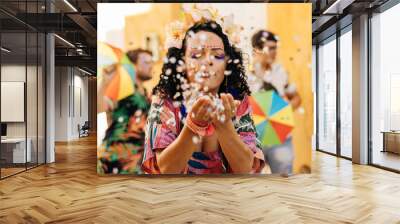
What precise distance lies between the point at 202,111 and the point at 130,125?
1.20 meters

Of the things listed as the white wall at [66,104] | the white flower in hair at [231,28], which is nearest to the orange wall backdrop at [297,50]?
the white flower in hair at [231,28]

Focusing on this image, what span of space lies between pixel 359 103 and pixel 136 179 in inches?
193

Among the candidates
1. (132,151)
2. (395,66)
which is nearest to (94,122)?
(132,151)

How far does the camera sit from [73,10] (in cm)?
720

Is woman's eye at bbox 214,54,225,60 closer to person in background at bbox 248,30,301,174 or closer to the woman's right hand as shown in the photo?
person in background at bbox 248,30,301,174

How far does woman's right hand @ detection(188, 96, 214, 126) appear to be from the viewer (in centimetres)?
612

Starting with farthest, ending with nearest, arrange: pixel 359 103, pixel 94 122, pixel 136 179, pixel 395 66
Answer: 1. pixel 94 122
2. pixel 359 103
3. pixel 395 66
4. pixel 136 179

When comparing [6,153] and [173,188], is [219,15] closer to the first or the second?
[173,188]

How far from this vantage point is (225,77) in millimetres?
6227

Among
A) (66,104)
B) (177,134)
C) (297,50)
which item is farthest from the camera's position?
(66,104)

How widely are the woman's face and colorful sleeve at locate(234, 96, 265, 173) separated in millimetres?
544

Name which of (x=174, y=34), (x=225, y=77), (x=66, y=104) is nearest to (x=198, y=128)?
(x=225, y=77)

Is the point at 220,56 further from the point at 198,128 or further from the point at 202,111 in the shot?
the point at 198,128

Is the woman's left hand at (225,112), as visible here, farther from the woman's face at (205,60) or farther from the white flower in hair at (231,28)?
the white flower in hair at (231,28)
